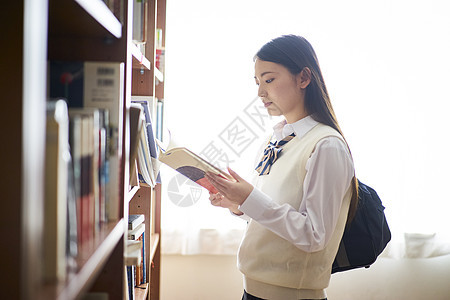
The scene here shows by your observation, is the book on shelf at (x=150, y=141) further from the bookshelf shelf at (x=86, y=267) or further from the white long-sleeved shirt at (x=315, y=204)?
the bookshelf shelf at (x=86, y=267)

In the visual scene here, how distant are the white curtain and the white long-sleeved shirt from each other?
96 cm

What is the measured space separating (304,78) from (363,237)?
524 mm

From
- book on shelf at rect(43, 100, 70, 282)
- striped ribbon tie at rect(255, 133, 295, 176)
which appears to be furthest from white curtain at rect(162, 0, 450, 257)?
book on shelf at rect(43, 100, 70, 282)

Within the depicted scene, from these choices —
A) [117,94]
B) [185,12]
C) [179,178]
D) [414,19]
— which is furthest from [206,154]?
[117,94]

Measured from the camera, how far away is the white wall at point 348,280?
2.20 metres

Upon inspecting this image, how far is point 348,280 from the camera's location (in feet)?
7.36

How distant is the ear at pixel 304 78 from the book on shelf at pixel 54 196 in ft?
3.19

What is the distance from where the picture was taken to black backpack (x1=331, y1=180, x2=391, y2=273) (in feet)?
4.28

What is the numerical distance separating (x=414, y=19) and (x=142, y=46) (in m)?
1.48

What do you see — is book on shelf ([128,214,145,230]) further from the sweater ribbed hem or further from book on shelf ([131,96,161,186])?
the sweater ribbed hem

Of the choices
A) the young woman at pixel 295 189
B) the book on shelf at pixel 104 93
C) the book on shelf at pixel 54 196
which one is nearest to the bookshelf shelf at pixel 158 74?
the young woman at pixel 295 189

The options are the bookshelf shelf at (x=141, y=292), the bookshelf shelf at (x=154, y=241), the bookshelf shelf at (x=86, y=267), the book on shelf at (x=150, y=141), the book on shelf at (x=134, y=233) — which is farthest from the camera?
the bookshelf shelf at (x=154, y=241)

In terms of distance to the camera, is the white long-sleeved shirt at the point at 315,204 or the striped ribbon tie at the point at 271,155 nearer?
the white long-sleeved shirt at the point at 315,204

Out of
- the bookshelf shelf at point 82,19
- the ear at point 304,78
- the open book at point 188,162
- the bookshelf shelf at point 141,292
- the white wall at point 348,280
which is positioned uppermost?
the bookshelf shelf at point 82,19
